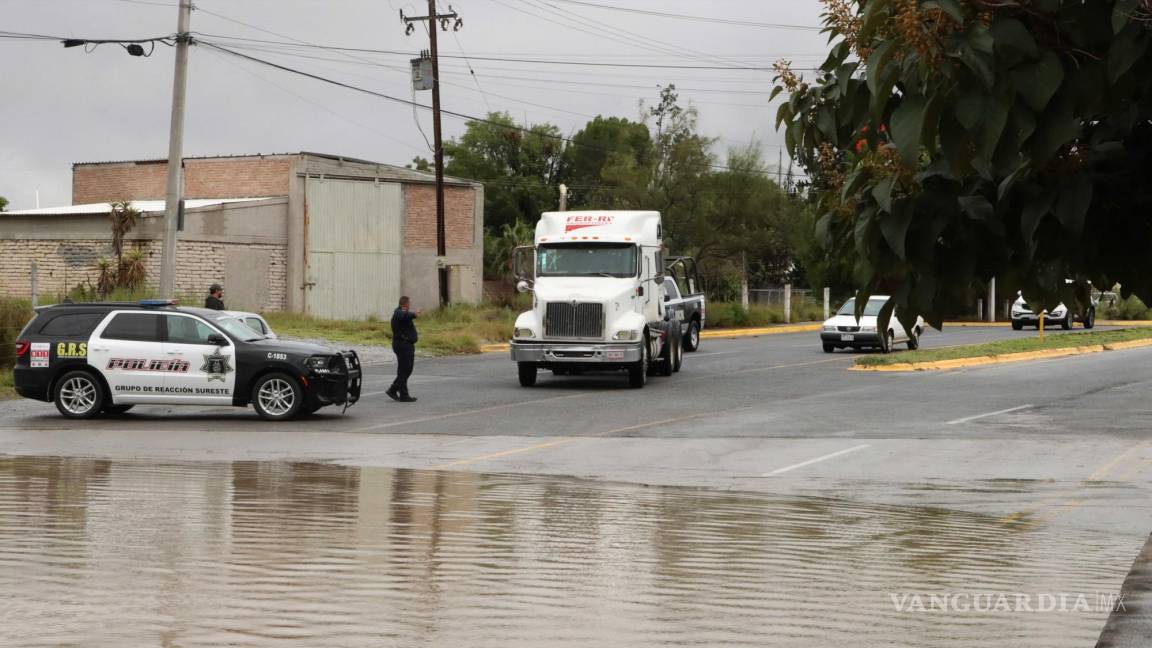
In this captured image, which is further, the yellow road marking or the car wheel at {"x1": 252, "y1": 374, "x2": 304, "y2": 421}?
the car wheel at {"x1": 252, "y1": 374, "x2": 304, "y2": 421}

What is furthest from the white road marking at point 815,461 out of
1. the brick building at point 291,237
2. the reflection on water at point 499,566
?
the brick building at point 291,237

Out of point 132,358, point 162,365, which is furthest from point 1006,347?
point 132,358

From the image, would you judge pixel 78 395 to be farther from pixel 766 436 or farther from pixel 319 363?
pixel 766 436

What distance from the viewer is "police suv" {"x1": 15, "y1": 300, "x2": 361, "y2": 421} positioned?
66.4 ft

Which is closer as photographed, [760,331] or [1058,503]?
[1058,503]

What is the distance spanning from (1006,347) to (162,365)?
21.9m

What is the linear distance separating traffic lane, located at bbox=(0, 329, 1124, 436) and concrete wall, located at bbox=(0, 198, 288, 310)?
13.2m

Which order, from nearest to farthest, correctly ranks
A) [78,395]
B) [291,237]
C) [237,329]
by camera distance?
1. [78,395]
2. [237,329]
3. [291,237]

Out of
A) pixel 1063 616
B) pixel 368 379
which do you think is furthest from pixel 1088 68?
pixel 368 379

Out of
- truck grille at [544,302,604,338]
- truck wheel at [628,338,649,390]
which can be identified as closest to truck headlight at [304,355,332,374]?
truck grille at [544,302,604,338]

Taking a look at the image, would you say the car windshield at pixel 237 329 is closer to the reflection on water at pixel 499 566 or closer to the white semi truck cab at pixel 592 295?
the white semi truck cab at pixel 592 295

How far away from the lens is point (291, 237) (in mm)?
47375

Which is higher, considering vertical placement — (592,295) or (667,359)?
(592,295)

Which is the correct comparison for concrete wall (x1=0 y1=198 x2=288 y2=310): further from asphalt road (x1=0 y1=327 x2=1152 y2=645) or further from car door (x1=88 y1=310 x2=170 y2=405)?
car door (x1=88 y1=310 x2=170 y2=405)
